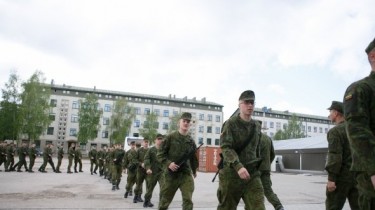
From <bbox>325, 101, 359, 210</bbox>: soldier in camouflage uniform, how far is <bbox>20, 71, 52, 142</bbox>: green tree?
59.5 meters

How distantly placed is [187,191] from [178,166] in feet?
1.64

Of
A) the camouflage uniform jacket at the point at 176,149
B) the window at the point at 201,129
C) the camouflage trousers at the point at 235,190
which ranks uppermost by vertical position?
the window at the point at 201,129

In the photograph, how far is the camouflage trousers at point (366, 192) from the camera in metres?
2.91

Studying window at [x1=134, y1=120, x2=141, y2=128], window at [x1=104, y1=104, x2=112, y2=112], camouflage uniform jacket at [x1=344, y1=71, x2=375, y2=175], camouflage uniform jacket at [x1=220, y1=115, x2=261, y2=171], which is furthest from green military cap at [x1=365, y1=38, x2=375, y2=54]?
window at [x1=134, y1=120, x2=141, y2=128]

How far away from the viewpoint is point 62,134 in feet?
262

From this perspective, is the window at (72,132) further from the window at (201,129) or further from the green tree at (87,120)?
the window at (201,129)

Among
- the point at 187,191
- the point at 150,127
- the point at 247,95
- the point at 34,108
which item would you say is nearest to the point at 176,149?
the point at 187,191

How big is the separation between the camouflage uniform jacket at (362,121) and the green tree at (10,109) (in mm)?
62314

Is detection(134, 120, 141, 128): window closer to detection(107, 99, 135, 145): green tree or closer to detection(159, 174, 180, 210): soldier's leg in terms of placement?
detection(107, 99, 135, 145): green tree

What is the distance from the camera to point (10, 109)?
58.7m

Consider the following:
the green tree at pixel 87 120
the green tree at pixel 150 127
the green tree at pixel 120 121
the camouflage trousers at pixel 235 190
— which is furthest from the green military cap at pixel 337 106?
the green tree at pixel 87 120

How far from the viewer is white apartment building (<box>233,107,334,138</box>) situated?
10181 cm

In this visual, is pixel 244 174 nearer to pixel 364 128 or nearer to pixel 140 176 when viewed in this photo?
pixel 364 128

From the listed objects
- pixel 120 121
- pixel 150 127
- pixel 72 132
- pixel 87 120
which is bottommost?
pixel 72 132
